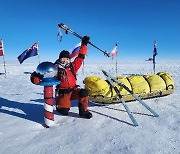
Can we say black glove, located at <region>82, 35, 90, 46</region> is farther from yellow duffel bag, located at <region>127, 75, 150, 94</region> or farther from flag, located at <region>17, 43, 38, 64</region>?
flag, located at <region>17, 43, 38, 64</region>

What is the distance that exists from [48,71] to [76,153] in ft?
5.83

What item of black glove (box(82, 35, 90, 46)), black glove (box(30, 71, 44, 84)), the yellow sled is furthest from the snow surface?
black glove (box(82, 35, 90, 46))

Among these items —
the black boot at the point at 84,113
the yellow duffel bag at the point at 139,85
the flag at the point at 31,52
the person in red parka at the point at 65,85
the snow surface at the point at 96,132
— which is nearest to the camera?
the snow surface at the point at 96,132

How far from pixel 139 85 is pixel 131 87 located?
0.86 ft

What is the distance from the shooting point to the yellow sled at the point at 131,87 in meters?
6.34

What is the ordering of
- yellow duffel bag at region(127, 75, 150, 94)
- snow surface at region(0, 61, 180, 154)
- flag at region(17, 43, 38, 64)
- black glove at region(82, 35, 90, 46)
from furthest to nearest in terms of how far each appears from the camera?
1. flag at region(17, 43, 38, 64)
2. yellow duffel bag at region(127, 75, 150, 94)
3. black glove at region(82, 35, 90, 46)
4. snow surface at region(0, 61, 180, 154)

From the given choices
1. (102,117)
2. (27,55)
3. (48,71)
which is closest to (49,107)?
(48,71)

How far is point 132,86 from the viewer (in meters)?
6.90

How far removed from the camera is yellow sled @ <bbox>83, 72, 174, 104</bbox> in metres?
6.34

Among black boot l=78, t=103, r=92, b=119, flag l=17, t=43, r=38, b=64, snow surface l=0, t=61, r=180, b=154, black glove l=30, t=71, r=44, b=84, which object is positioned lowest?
snow surface l=0, t=61, r=180, b=154

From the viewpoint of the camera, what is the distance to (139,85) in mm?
6969

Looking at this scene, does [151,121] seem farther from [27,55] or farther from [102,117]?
[27,55]

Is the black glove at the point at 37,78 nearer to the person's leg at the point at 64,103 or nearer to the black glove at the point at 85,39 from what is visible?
the person's leg at the point at 64,103

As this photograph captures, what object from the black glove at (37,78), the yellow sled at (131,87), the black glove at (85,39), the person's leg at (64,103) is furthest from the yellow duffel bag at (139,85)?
the black glove at (37,78)
